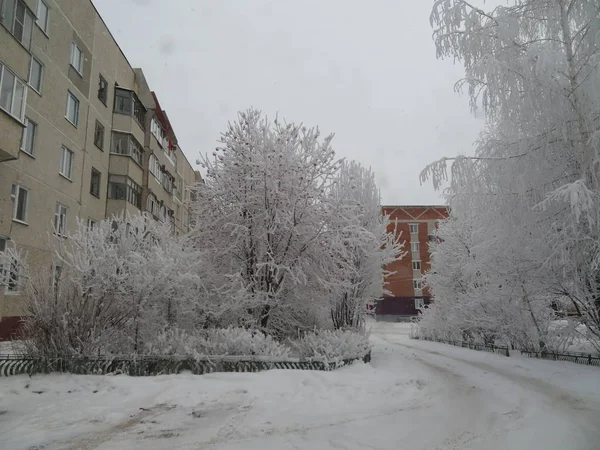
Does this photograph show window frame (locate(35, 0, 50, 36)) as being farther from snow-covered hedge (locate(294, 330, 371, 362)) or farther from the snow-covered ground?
snow-covered hedge (locate(294, 330, 371, 362))

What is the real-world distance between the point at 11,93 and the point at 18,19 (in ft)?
11.0

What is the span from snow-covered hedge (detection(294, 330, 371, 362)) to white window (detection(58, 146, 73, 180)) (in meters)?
13.1

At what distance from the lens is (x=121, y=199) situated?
878 inches

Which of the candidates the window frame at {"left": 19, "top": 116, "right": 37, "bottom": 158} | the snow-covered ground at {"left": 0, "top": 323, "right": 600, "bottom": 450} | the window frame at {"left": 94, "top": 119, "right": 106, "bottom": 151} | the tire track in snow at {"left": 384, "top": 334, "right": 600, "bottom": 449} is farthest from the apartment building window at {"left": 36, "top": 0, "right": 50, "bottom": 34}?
the tire track in snow at {"left": 384, "top": 334, "right": 600, "bottom": 449}

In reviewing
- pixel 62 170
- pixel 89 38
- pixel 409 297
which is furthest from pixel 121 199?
pixel 409 297

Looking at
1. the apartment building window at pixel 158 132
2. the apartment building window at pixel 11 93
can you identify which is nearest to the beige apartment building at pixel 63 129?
the apartment building window at pixel 11 93

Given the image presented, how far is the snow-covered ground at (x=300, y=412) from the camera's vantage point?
5.06 m

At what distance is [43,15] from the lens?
17.0m

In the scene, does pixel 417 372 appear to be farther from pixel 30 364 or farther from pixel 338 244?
pixel 30 364

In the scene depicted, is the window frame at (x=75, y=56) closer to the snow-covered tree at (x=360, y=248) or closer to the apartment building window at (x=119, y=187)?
the apartment building window at (x=119, y=187)

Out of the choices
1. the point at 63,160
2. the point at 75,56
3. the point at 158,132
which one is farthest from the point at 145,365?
the point at 158,132

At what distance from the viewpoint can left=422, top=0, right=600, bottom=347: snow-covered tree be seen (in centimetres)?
858

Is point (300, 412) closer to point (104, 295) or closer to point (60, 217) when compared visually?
point (104, 295)

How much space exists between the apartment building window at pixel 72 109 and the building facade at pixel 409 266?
4092 cm
